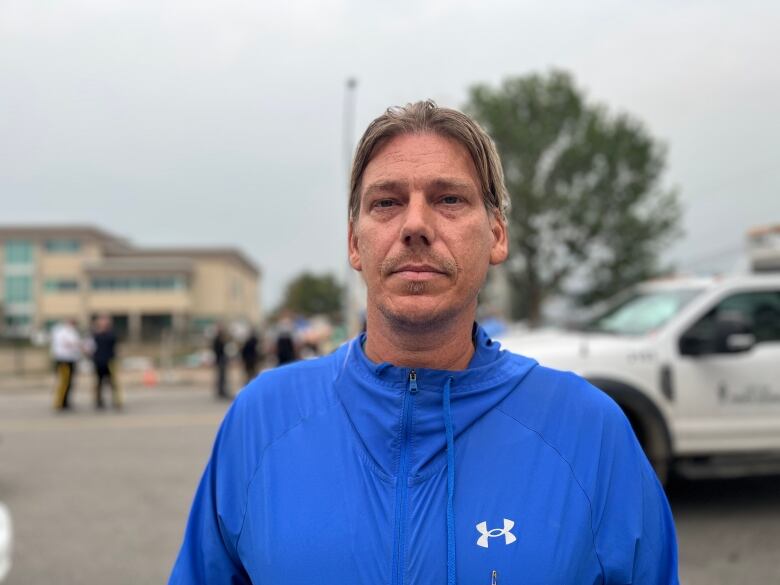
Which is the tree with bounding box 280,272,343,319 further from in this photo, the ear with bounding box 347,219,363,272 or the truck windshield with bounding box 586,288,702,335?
the ear with bounding box 347,219,363,272

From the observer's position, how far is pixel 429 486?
160 centimetres

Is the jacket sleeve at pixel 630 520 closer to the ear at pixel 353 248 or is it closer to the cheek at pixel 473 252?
the cheek at pixel 473 252

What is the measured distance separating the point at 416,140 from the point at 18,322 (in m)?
84.7

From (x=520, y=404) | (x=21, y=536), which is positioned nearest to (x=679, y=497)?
(x=21, y=536)

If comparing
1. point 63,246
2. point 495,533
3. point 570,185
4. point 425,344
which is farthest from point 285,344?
point 63,246

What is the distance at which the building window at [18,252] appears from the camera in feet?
250

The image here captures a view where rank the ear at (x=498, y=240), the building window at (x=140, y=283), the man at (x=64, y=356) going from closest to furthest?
the ear at (x=498, y=240) < the man at (x=64, y=356) < the building window at (x=140, y=283)

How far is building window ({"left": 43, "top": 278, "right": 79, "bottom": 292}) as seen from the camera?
7606 cm

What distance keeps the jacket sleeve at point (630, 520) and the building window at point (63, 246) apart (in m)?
80.9

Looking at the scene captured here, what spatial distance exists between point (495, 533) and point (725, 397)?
18.2ft

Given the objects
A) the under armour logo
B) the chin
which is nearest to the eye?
the chin

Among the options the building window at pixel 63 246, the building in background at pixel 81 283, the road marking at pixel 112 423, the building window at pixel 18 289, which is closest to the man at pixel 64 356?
the road marking at pixel 112 423

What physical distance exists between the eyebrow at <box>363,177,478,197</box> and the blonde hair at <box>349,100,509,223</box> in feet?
0.20

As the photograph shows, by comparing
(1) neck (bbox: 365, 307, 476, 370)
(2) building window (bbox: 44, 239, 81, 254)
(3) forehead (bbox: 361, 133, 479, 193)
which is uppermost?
(3) forehead (bbox: 361, 133, 479, 193)
